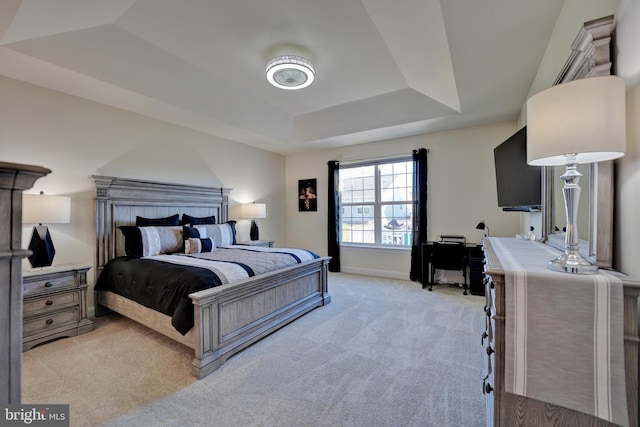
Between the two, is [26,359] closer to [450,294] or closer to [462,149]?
[450,294]

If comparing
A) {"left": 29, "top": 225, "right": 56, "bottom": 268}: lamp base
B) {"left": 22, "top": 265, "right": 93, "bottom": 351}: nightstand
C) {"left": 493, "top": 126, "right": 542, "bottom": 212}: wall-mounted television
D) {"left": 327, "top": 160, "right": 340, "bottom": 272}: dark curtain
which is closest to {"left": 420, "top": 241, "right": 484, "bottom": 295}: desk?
{"left": 493, "top": 126, "right": 542, "bottom": 212}: wall-mounted television

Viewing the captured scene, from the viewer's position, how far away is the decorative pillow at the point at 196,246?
3420 mm

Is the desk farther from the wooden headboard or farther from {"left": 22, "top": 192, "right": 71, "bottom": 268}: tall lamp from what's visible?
{"left": 22, "top": 192, "right": 71, "bottom": 268}: tall lamp

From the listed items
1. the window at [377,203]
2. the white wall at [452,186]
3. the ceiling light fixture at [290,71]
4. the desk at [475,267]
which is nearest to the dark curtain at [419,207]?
the white wall at [452,186]

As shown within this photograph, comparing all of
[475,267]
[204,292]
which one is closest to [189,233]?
[204,292]

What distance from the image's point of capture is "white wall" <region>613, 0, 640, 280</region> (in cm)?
108

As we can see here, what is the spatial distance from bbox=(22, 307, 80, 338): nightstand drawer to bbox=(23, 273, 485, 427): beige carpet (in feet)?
0.53

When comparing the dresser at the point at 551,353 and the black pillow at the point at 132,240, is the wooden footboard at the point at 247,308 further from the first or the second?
the dresser at the point at 551,353

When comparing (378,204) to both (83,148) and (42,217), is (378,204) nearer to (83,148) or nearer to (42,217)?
(83,148)

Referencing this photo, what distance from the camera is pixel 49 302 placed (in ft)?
8.33

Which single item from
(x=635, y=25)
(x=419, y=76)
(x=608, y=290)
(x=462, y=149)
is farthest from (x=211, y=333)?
(x=462, y=149)

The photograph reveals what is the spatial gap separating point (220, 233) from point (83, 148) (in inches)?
73.6

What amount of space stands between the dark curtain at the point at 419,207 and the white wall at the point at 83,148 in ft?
11.3

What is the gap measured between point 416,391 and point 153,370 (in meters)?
1.97
